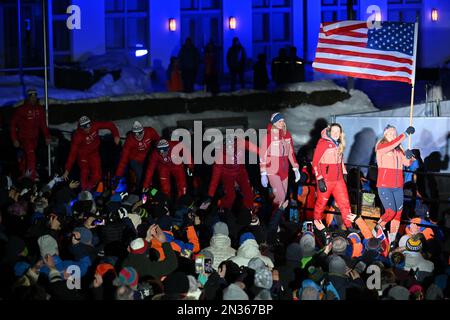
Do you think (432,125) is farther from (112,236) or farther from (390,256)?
(112,236)

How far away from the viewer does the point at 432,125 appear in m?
17.7

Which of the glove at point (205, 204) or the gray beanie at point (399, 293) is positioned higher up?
the glove at point (205, 204)

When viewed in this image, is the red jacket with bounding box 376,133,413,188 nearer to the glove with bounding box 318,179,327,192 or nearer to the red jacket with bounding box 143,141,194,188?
the glove with bounding box 318,179,327,192

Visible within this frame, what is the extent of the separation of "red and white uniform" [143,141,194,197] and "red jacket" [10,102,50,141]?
8.66ft

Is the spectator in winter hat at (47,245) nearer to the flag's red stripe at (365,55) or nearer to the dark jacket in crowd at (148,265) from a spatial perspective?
the dark jacket in crowd at (148,265)

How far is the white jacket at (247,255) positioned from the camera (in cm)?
1130

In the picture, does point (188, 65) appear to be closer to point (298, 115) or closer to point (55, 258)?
point (298, 115)

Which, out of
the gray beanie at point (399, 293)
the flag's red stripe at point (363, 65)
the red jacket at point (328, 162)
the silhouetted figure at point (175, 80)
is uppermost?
the flag's red stripe at point (363, 65)

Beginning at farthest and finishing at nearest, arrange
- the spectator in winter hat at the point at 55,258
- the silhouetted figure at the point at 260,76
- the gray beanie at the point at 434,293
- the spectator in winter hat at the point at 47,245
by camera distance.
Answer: the silhouetted figure at the point at 260,76, the spectator in winter hat at the point at 47,245, the spectator in winter hat at the point at 55,258, the gray beanie at the point at 434,293

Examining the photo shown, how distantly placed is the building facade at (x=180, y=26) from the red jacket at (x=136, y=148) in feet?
33.4

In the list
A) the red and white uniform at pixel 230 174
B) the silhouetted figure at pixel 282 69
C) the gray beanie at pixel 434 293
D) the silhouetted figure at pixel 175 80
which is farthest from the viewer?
the silhouetted figure at pixel 282 69

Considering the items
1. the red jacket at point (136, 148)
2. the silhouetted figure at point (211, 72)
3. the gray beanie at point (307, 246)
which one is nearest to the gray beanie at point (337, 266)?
the gray beanie at point (307, 246)

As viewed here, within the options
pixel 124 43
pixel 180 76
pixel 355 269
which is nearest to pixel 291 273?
pixel 355 269

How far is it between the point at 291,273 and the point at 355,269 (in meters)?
0.72
